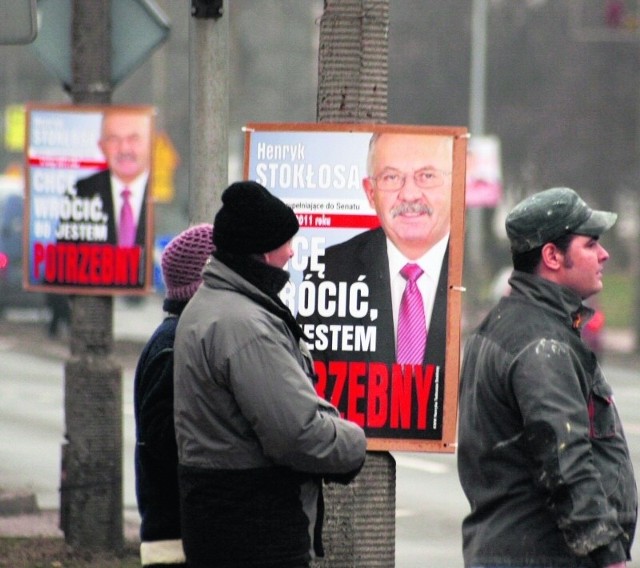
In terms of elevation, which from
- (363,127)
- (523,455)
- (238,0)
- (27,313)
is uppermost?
(238,0)

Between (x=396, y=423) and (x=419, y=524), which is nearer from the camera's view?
(x=396, y=423)

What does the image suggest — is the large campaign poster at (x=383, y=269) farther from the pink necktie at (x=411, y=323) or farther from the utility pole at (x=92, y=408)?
the utility pole at (x=92, y=408)

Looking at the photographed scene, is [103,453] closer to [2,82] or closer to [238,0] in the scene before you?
[238,0]

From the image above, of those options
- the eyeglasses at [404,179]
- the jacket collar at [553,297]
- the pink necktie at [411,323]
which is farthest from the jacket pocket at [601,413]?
the eyeglasses at [404,179]

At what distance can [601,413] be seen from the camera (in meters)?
4.11

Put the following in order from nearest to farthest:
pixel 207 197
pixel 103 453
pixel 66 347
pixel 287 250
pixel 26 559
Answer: pixel 287 250 → pixel 207 197 → pixel 26 559 → pixel 103 453 → pixel 66 347

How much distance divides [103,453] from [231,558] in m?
4.82

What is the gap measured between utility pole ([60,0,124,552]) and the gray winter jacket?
4681 millimetres

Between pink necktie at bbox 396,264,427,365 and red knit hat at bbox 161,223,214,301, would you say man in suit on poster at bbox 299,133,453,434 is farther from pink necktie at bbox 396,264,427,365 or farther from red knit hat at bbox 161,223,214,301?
red knit hat at bbox 161,223,214,301

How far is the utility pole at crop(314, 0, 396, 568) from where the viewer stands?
5.61m

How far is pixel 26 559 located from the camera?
27.1 ft

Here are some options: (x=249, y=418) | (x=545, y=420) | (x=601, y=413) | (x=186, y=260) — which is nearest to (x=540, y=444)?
(x=545, y=420)

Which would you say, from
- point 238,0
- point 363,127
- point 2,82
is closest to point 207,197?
point 363,127

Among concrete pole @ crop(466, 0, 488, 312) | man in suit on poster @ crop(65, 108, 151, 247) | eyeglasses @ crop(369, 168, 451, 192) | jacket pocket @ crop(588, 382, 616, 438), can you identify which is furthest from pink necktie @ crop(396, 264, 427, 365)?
concrete pole @ crop(466, 0, 488, 312)
